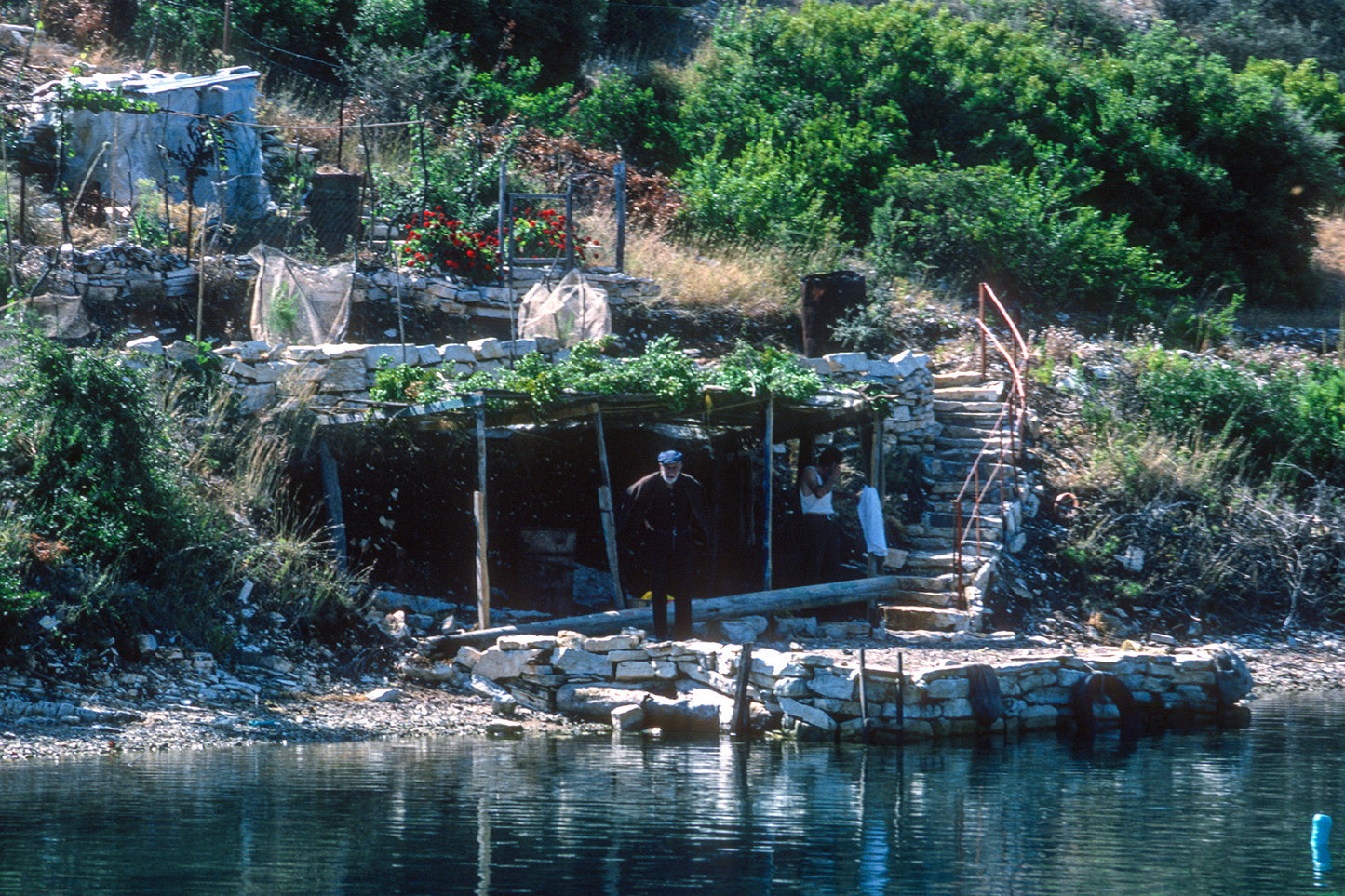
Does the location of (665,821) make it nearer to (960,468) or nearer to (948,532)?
(948,532)

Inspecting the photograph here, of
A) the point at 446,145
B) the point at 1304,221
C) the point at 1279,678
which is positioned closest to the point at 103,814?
the point at 1279,678

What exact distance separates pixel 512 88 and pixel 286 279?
35.7 ft

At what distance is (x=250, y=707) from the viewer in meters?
11.2

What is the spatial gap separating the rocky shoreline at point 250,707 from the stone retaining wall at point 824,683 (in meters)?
0.30

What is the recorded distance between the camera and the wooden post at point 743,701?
37.5 ft

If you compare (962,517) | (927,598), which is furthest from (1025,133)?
(927,598)

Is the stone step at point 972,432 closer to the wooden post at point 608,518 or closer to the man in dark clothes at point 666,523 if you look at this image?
the wooden post at point 608,518

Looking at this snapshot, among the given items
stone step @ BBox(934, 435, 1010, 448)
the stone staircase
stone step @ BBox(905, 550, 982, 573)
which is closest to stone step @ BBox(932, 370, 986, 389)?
the stone staircase

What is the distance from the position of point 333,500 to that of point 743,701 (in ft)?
15.8

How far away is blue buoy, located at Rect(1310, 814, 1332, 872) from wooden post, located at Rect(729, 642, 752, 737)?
502cm

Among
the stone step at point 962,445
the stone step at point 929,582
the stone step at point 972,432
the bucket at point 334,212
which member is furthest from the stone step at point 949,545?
the bucket at point 334,212

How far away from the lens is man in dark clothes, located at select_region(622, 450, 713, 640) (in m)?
12.4

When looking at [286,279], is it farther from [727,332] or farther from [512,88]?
[512,88]

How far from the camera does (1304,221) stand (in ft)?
85.7
